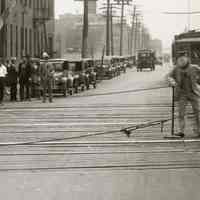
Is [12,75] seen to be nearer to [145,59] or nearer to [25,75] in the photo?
[25,75]

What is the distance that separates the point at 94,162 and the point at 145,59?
73267 mm

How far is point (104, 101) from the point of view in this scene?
26891mm

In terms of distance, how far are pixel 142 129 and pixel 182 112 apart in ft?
5.81

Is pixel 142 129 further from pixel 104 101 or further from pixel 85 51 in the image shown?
pixel 85 51

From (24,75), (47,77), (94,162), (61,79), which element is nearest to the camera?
(94,162)

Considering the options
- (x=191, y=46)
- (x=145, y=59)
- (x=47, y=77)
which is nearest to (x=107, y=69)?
(x=191, y=46)

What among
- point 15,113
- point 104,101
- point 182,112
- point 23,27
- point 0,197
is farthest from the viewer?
point 23,27

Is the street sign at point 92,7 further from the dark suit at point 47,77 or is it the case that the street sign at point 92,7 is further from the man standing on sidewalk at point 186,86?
the man standing on sidewalk at point 186,86

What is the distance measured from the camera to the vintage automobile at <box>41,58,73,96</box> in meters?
29.9

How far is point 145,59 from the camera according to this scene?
8319cm

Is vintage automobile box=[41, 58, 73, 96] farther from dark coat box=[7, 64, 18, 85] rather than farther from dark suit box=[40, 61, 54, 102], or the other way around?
dark suit box=[40, 61, 54, 102]

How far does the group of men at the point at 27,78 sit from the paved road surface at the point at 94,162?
24.7ft

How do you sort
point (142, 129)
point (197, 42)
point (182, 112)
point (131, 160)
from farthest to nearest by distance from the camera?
point (197, 42)
point (142, 129)
point (182, 112)
point (131, 160)

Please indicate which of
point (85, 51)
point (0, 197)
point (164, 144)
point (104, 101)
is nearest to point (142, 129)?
point (164, 144)
